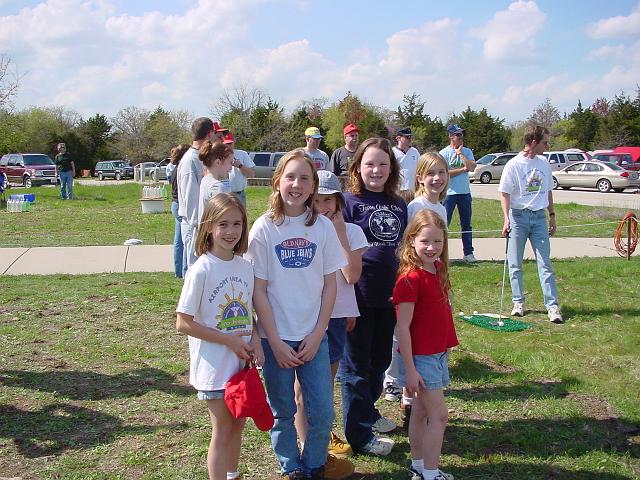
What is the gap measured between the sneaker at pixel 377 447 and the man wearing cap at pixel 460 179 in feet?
19.4

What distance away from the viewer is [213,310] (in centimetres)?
306

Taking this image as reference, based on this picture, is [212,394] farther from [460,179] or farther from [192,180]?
[460,179]

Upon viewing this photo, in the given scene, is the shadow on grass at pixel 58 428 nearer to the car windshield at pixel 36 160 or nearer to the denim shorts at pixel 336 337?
the denim shorts at pixel 336 337

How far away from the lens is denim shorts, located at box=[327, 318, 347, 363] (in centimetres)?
358

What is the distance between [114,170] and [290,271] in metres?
45.8

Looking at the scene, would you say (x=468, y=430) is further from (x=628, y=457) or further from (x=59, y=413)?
(x=59, y=413)

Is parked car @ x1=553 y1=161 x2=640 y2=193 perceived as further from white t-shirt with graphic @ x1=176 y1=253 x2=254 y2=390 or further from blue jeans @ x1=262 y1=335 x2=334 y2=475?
white t-shirt with graphic @ x1=176 y1=253 x2=254 y2=390

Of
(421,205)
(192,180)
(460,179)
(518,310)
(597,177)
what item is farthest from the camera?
(597,177)

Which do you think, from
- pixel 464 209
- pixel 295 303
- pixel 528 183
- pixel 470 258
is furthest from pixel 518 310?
pixel 295 303

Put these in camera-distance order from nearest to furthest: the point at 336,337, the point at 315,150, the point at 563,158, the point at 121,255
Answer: the point at 336,337 < the point at 315,150 < the point at 121,255 < the point at 563,158

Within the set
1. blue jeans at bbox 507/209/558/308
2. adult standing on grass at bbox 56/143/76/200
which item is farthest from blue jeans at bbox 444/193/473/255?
adult standing on grass at bbox 56/143/76/200

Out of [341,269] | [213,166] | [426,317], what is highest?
[213,166]

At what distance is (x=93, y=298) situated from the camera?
755cm

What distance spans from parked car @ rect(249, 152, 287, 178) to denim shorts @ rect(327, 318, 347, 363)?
28298 mm
